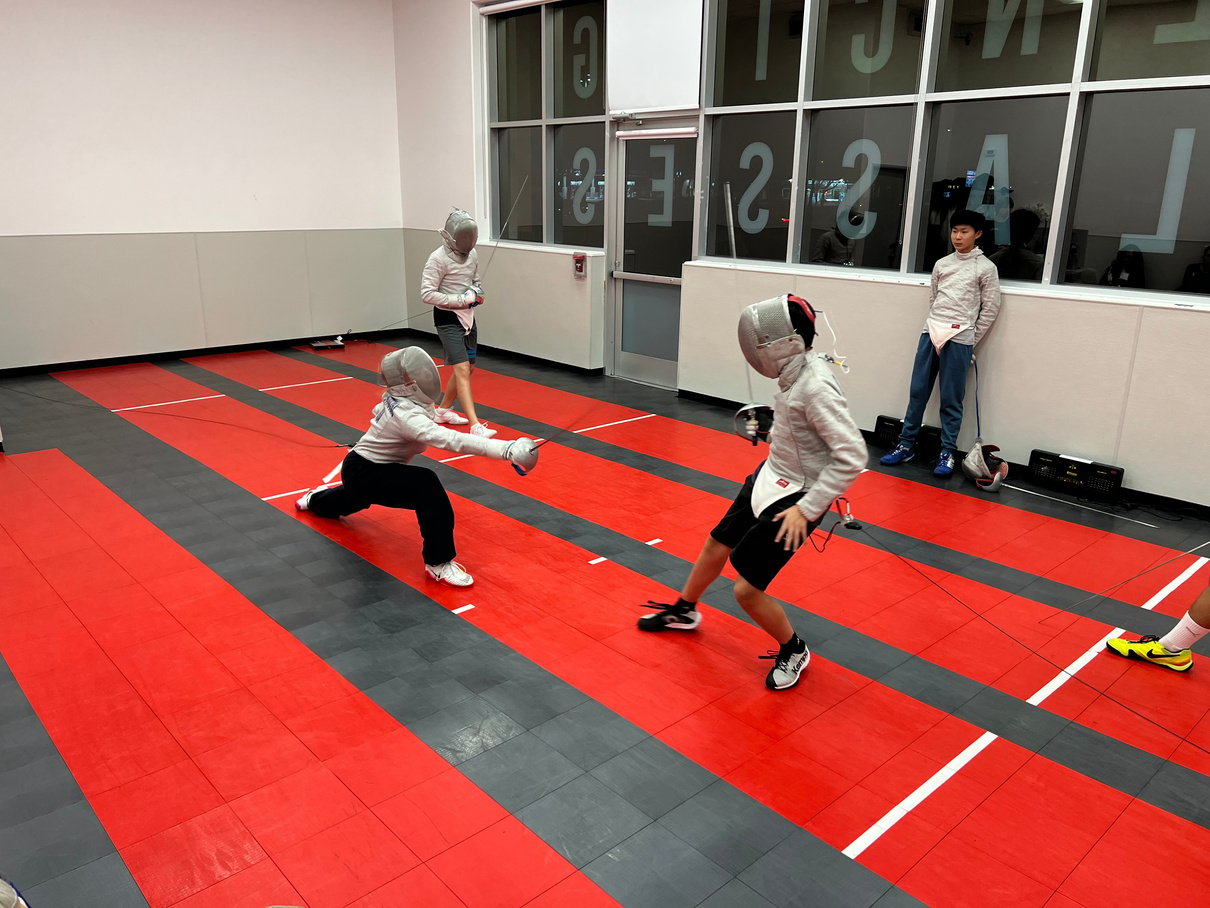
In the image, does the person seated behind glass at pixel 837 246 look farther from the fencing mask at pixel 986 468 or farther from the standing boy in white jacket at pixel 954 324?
the fencing mask at pixel 986 468

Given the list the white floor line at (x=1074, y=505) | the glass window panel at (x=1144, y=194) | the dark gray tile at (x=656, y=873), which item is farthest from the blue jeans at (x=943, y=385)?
the dark gray tile at (x=656, y=873)

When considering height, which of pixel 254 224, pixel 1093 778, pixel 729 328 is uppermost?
pixel 254 224

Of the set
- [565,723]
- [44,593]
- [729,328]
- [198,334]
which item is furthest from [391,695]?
[198,334]

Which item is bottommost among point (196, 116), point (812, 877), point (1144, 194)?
point (812, 877)

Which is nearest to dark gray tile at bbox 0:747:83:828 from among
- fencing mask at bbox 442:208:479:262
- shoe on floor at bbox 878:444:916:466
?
fencing mask at bbox 442:208:479:262

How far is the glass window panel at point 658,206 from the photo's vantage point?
23.9 ft

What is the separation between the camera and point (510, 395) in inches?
291

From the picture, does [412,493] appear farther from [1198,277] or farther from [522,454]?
[1198,277]

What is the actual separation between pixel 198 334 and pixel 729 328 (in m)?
5.42

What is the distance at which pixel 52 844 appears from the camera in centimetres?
229

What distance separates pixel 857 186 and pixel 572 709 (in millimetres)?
4662

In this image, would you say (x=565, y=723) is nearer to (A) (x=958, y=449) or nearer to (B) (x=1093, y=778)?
(B) (x=1093, y=778)

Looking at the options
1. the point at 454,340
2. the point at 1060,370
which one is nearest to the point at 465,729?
the point at 454,340

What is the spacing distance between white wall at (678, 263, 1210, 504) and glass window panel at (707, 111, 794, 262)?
382 mm
